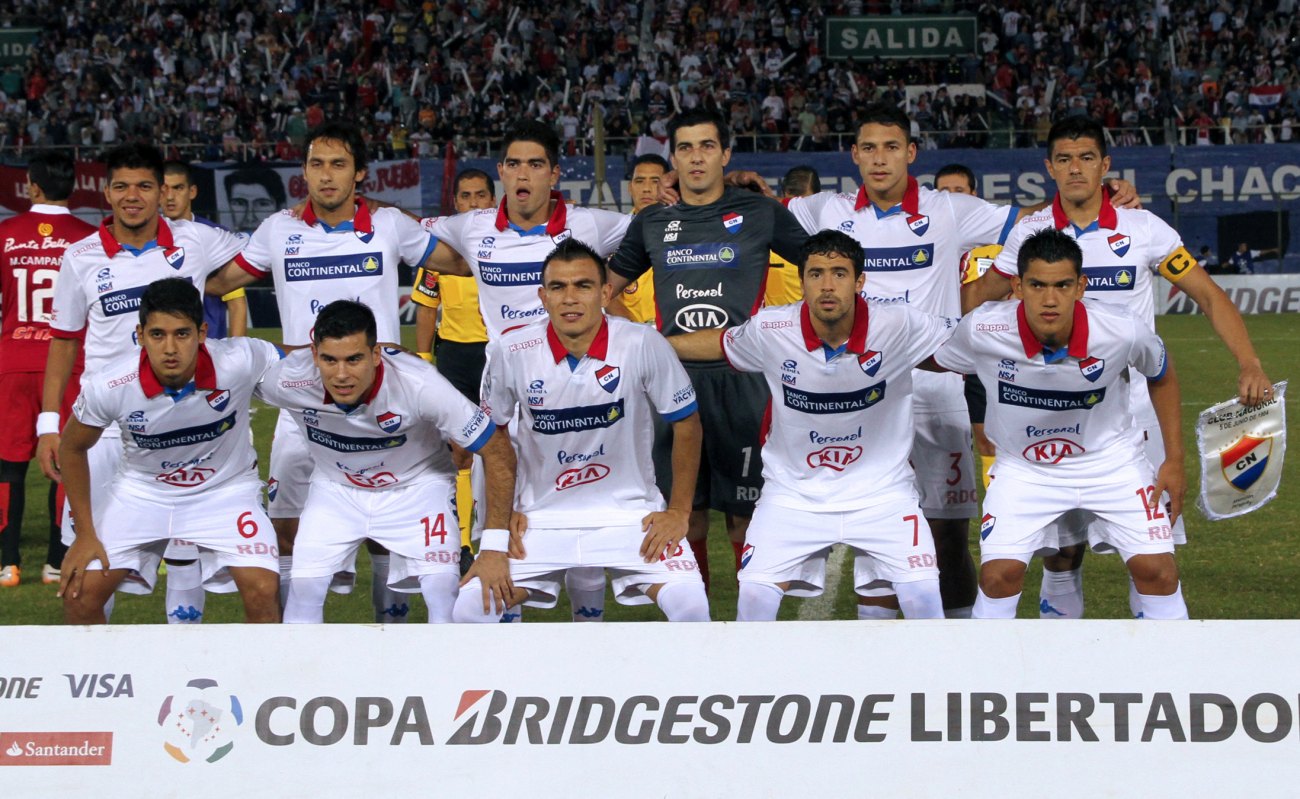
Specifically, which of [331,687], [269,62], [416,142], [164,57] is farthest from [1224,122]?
[331,687]

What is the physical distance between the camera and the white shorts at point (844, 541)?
550cm

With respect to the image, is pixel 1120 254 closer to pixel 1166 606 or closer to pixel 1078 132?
pixel 1078 132

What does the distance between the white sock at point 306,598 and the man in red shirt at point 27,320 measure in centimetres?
281

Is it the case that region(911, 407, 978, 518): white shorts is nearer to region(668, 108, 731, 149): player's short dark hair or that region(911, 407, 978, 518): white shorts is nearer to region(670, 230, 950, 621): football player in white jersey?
region(670, 230, 950, 621): football player in white jersey

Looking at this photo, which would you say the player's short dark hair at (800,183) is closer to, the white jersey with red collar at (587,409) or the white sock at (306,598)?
the white jersey with red collar at (587,409)

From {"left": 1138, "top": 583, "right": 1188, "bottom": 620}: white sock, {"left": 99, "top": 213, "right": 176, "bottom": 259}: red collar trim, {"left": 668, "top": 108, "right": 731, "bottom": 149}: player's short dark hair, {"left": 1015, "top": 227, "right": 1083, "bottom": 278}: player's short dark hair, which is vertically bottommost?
{"left": 1138, "top": 583, "right": 1188, "bottom": 620}: white sock

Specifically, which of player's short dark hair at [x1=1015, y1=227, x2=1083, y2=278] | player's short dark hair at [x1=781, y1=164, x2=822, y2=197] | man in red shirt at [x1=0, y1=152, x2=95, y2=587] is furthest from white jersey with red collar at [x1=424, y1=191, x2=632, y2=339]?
player's short dark hair at [x1=781, y1=164, x2=822, y2=197]

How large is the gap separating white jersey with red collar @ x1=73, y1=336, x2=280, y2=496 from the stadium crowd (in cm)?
1975

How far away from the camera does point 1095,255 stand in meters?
6.29

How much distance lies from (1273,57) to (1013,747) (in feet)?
88.0

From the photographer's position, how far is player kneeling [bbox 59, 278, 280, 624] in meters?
5.66

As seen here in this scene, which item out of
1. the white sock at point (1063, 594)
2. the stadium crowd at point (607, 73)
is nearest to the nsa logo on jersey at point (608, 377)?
the white sock at point (1063, 594)

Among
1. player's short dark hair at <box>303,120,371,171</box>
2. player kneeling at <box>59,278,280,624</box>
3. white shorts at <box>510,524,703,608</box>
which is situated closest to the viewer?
white shorts at <box>510,524,703,608</box>

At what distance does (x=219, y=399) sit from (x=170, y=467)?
0.37m
